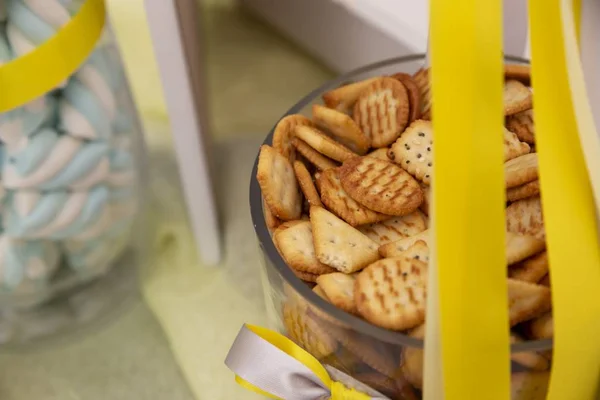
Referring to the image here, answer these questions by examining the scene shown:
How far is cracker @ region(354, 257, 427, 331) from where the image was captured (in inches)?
12.1

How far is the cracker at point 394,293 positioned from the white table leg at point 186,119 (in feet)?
1.08

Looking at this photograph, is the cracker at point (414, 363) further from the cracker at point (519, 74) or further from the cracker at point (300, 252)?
the cracker at point (519, 74)

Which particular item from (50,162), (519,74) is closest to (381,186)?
(519,74)

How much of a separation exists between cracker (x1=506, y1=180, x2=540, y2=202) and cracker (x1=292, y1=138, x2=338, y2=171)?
0.35ft

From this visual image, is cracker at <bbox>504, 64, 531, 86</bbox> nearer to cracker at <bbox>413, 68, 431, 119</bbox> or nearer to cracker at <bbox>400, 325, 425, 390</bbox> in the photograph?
cracker at <bbox>413, 68, 431, 119</bbox>

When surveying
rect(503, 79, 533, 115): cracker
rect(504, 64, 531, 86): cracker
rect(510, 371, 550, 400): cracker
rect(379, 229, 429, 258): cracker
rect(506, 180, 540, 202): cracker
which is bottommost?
rect(510, 371, 550, 400): cracker

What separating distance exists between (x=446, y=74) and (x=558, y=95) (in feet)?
0.21

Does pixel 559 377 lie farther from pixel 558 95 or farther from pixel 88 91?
pixel 88 91

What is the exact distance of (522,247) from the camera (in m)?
0.31

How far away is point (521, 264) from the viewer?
32cm

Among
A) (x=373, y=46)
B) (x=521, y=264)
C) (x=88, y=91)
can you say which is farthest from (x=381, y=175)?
(x=373, y=46)

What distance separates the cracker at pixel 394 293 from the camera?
31 cm

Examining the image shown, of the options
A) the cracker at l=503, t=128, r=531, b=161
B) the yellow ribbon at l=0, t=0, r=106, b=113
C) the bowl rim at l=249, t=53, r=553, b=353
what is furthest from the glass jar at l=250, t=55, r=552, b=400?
the yellow ribbon at l=0, t=0, r=106, b=113

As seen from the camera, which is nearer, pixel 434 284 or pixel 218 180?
pixel 434 284
